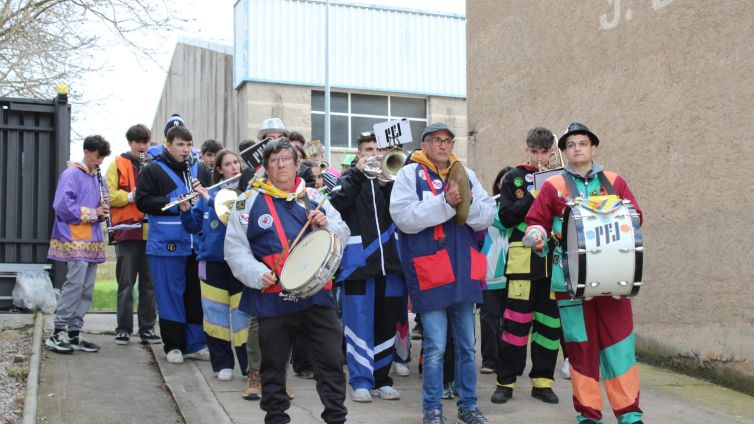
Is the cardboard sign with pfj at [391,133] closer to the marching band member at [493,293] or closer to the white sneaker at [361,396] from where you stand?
the marching band member at [493,293]

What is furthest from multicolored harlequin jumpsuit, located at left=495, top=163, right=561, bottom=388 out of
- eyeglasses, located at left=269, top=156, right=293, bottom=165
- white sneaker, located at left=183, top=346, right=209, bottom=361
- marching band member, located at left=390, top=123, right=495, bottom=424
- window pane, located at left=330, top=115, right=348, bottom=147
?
window pane, located at left=330, top=115, right=348, bottom=147

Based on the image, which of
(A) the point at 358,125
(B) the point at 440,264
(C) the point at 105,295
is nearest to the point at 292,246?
(B) the point at 440,264

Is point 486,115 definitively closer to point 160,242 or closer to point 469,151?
point 469,151

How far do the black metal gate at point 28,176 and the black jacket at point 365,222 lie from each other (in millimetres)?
3804

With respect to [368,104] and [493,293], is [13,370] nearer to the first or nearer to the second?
[493,293]

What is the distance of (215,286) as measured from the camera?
22.9 ft

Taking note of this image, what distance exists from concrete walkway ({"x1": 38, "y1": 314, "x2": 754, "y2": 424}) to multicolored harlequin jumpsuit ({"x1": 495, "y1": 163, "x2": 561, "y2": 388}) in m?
0.27

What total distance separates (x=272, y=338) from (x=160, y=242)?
2.71m

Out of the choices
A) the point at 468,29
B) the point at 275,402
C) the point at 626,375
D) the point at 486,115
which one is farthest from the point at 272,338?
the point at 468,29

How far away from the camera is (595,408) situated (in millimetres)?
5430

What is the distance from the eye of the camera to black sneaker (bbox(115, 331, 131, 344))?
8148 millimetres

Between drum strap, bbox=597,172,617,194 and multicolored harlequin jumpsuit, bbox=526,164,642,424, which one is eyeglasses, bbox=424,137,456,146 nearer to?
multicolored harlequin jumpsuit, bbox=526,164,642,424

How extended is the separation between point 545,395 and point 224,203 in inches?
113

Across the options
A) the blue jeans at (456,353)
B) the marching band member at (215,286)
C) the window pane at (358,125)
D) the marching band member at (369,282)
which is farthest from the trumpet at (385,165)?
the window pane at (358,125)
